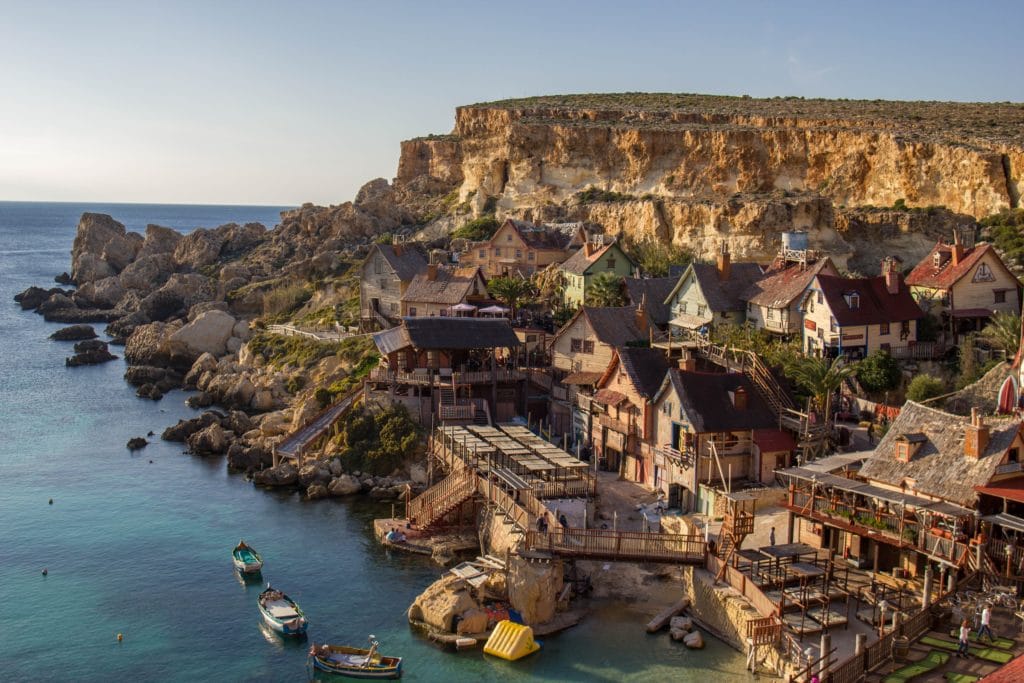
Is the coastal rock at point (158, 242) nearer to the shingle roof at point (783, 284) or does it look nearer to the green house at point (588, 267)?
the green house at point (588, 267)

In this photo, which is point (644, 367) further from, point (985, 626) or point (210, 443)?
point (210, 443)

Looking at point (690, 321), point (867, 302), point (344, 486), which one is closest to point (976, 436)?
point (867, 302)

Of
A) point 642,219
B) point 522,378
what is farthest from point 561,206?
point 522,378

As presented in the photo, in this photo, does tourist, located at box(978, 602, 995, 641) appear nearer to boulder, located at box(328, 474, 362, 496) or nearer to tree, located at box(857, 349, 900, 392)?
tree, located at box(857, 349, 900, 392)

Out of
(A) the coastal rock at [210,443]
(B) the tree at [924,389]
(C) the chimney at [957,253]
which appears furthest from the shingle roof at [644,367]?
(A) the coastal rock at [210,443]

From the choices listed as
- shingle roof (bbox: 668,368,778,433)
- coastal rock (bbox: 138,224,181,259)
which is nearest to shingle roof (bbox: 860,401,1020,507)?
shingle roof (bbox: 668,368,778,433)
